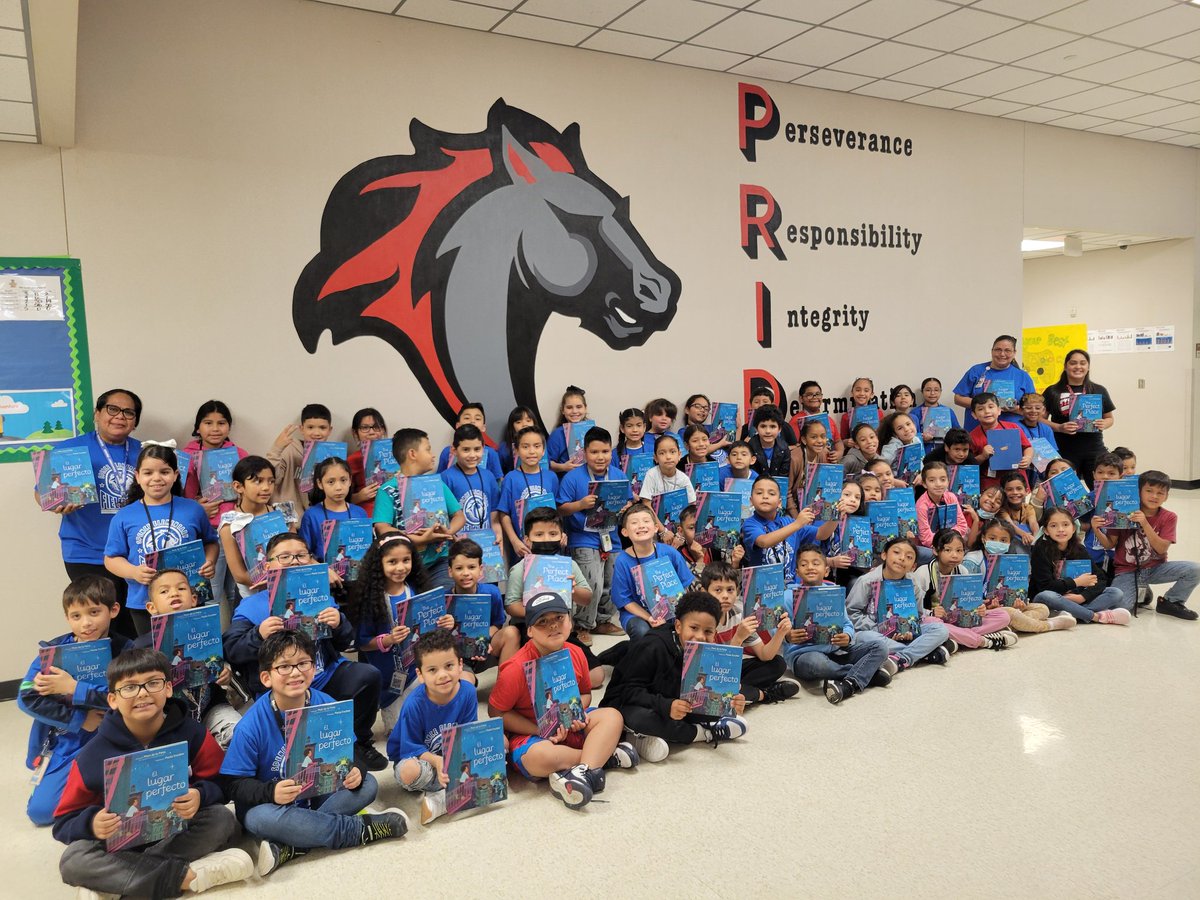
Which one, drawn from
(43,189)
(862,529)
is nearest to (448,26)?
(43,189)

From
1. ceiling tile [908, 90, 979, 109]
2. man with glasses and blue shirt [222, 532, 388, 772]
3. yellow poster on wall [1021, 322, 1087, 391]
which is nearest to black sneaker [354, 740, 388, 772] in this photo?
man with glasses and blue shirt [222, 532, 388, 772]

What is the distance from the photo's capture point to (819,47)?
236 inches

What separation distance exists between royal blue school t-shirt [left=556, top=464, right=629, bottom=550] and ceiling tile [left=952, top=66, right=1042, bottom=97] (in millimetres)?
4531

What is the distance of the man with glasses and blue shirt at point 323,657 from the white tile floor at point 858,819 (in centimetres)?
25

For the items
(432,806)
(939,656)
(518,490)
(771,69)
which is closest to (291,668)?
(432,806)

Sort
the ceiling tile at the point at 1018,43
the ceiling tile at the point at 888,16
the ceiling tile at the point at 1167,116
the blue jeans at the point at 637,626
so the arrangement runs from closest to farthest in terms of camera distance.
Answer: the blue jeans at the point at 637,626
the ceiling tile at the point at 888,16
the ceiling tile at the point at 1018,43
the ceiling tile at the point at 1167,116

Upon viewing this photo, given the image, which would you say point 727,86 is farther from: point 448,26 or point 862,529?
point 862,529

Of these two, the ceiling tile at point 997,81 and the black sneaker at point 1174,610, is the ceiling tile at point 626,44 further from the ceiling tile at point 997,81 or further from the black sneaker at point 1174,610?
the black sneaker at point 1174,610

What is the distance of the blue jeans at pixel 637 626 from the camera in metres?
3.93

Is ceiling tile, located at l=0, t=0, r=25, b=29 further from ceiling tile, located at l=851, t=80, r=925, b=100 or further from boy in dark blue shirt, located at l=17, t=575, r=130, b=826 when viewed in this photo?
ceiling tile, located at l=851, t=80, r=925, b=100

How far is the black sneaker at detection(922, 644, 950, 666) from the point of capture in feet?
14.0

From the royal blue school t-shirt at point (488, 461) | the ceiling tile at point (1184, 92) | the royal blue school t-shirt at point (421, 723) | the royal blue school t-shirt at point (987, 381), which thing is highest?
the ceiling tile at point (1184, 92)

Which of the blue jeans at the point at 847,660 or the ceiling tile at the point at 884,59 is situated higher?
the ceiling tile at the point at 884,59

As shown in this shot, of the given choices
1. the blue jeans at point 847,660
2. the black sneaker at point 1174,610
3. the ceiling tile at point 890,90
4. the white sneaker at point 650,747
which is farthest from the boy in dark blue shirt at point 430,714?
the ceiling tile at point 890,90
